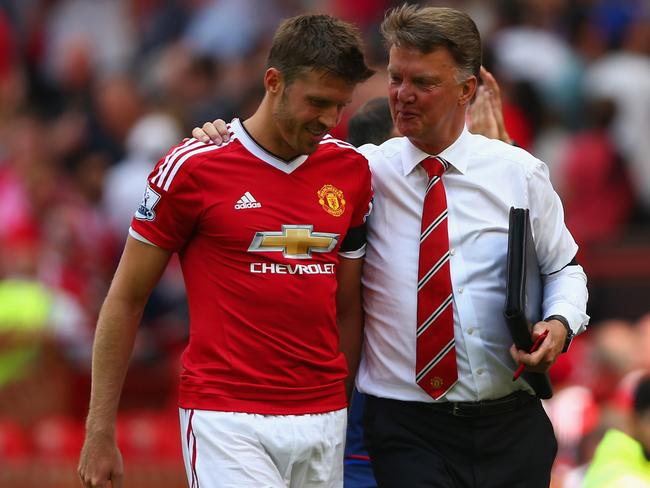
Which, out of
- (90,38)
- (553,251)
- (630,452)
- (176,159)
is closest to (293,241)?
(176,159)

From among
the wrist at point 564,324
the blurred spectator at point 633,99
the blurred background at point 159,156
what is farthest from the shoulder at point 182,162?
the blurred spectator at point 633,99

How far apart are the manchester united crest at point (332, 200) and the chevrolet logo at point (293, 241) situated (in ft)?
0.28

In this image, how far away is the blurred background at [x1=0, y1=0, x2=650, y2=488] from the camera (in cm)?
921

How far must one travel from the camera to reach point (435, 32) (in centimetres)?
488

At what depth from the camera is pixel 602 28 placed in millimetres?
11688

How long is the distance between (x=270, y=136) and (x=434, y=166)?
61 centimetres

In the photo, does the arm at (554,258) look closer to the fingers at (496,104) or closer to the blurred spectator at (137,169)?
the fingers at (496,104)

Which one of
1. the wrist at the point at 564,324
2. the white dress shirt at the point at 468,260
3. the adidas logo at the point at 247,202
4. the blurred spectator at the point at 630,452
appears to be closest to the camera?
the adidas logo at the point at 247,202

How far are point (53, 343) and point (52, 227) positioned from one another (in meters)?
1.80

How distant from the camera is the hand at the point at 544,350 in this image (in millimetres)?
4676

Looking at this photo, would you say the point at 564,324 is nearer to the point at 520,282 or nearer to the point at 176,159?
the point at 520,282

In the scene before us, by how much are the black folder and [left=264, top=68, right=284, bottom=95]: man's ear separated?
87 centimetres

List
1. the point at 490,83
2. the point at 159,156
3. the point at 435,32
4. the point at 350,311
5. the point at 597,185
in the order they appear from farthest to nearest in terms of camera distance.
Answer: the point at 159,156, the point at 597,185, the point at 490,83, the point at 350,311, the point at 435,32

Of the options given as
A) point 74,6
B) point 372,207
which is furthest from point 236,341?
point 74,6
